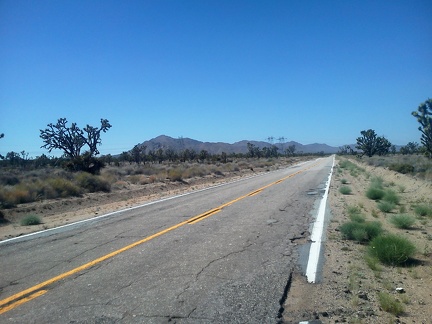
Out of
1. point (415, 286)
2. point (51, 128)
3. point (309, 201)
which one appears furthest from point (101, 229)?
point (51, 128)

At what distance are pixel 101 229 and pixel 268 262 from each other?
6.24 metres

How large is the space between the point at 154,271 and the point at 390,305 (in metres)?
3.94

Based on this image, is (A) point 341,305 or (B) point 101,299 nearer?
(A) point 341,305

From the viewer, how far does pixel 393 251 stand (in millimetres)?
7527

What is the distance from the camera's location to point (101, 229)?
1196cm

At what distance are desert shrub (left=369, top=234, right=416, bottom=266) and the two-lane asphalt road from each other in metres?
1.65

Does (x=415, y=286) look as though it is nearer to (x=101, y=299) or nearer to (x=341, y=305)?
(x=341, y=305)

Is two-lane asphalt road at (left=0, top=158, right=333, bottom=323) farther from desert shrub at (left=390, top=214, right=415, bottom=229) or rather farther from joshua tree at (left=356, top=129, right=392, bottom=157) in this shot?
joshua tree at (left=356, top=129, right=392, bottom=157)

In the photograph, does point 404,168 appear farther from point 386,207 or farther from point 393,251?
point 393,251

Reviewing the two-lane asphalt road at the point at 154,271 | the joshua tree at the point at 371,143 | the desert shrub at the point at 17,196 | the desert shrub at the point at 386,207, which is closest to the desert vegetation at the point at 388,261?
the two-lane asphalt road at the point at 154,271

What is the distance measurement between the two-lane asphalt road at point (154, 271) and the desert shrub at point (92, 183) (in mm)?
14369

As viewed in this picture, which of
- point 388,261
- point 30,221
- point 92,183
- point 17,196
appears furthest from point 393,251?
point 92,183

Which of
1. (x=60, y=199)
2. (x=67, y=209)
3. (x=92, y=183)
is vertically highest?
(x=92, y=183)

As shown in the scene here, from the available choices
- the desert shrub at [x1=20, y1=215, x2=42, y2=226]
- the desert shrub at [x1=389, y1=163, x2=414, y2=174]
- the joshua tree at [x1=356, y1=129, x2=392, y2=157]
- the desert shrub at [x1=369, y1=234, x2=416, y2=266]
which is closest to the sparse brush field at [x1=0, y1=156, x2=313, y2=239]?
the desert shrub at [x1=20, y1=215, x2=42, y2=226]
